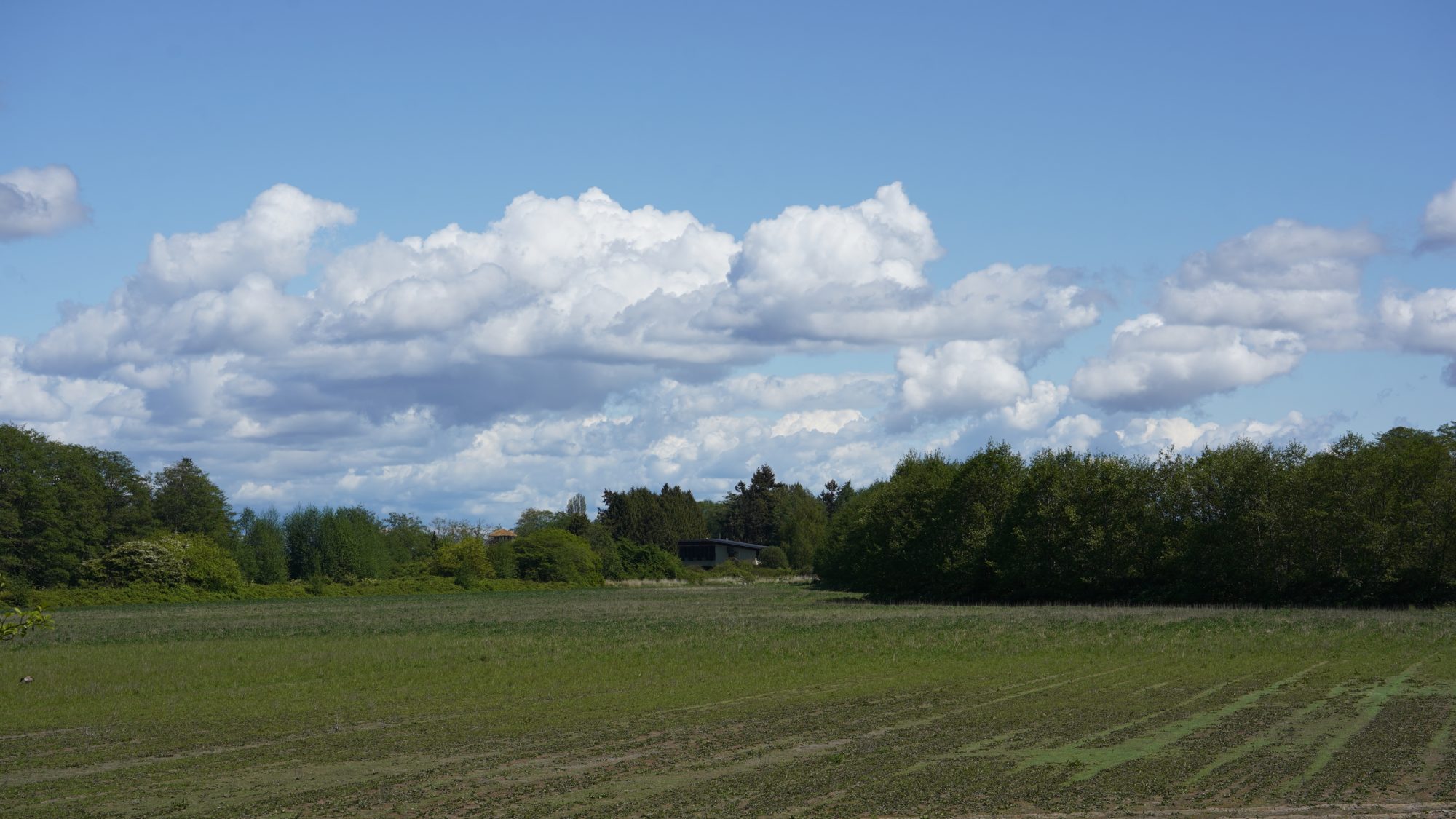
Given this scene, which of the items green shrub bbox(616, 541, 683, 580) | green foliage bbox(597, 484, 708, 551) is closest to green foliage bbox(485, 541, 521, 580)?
green shrub bbox(616, 541, 683, 580)

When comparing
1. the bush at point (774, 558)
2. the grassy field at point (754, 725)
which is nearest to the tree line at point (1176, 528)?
the grassy field at point (754, 725)

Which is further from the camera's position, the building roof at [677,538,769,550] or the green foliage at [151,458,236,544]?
the building roof at [677,538,769,550]

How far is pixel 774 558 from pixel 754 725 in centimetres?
16143

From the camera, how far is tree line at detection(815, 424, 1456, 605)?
2363 inches

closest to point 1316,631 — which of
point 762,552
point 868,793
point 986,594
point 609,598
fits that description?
point 868,793

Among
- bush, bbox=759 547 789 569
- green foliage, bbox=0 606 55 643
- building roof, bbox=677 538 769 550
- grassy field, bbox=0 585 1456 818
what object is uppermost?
building roof, bbox=677 538 769 550

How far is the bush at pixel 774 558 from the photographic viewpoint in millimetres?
180000

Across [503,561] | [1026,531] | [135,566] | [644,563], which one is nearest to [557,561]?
[503,561]

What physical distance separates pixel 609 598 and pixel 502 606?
16.3 m

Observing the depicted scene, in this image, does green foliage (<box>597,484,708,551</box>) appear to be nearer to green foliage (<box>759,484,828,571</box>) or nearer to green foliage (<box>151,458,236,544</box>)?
green foliage (<box>759,484,828,571</box>)

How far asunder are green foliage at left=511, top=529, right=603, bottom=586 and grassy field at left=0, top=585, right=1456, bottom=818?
10254 cm

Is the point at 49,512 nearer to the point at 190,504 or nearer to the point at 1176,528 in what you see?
the point at 190,504

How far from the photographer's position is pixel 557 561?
14888cm

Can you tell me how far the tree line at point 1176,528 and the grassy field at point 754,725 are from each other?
57.6ft
